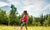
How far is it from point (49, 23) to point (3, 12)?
2266cm

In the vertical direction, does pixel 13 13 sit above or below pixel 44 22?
above

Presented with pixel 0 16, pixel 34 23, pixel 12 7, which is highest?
pixel 12 7

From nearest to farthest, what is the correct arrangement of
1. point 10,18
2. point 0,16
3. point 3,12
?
1. point 10,18
2. point 0,16
3. point 3,12

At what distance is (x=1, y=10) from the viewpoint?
58.6 m

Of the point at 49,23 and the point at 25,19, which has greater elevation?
the point at 25,19

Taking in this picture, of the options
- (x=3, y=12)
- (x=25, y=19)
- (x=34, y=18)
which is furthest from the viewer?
(x=34, y=18)

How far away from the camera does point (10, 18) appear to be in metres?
49.3

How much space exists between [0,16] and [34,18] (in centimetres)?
1865

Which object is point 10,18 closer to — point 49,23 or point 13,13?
point 13,13

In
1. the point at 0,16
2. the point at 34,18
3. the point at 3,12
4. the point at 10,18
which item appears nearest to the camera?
the point at 10,18

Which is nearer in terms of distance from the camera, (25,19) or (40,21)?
(25,19)

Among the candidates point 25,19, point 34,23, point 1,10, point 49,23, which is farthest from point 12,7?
point 25,19

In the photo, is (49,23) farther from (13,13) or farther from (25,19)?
(25,19)

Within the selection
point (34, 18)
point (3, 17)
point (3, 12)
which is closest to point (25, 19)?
point (3, 17)
